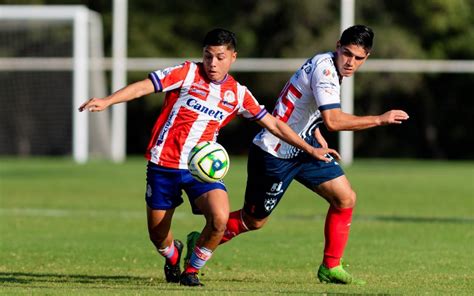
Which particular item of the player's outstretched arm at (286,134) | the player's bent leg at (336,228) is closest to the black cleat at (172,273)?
the player's bent leg at (336,228)

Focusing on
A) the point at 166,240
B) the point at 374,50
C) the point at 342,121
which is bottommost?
the point at 374,50

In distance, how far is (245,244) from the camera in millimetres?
13094

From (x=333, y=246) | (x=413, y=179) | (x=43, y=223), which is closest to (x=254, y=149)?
(x=333, y=246)

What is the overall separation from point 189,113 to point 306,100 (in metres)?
1.05

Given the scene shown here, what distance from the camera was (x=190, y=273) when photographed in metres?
9.08

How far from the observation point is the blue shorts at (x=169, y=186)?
8.94 meters

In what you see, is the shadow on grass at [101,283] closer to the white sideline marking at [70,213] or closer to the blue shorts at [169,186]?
the blue shorts at [169,186]

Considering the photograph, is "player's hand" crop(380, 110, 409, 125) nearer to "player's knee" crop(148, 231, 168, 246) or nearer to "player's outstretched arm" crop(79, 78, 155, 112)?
"player's outstretched arm" crop(79, 78, 155, 112)

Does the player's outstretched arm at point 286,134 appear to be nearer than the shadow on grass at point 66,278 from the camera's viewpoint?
Yes

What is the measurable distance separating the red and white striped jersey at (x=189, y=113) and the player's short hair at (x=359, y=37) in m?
0.90

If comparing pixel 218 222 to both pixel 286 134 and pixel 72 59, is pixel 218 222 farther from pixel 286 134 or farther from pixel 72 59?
pixel 72 59

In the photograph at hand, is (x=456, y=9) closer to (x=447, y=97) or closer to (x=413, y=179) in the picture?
(x=447, y=97)

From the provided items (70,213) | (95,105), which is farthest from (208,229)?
(70,213)

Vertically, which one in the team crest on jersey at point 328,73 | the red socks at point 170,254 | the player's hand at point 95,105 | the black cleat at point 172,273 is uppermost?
the team crest on jersey at point 328,73
